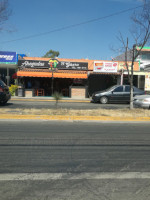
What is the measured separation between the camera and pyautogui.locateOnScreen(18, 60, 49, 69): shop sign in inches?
862

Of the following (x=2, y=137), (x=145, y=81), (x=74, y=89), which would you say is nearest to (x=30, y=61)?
(x=74, y=89)

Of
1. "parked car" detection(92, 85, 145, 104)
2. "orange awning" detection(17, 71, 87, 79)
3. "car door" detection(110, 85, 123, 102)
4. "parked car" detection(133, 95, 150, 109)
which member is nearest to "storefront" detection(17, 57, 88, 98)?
"orange awning" detection(17, 71, 87, 79)

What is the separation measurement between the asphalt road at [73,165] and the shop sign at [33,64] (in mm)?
16616

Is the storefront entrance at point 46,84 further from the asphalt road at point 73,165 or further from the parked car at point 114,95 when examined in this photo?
the asphalt road at point 73,165

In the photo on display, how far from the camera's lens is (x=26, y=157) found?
416cm

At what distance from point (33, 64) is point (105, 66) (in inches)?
308

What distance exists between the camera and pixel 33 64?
72.7ft

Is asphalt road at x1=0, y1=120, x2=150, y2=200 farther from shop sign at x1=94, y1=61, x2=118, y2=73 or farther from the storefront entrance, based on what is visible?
the storefront entrance

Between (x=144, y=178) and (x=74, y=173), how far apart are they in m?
1.13

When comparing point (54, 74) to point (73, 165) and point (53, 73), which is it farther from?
point (73, 165)

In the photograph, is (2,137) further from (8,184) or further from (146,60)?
(146,60)

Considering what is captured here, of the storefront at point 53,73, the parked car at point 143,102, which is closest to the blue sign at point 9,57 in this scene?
the storefront at point 53,73

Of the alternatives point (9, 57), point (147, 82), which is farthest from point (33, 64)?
point (147, 82)

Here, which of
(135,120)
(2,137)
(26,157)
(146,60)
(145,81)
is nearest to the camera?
(26,157)
